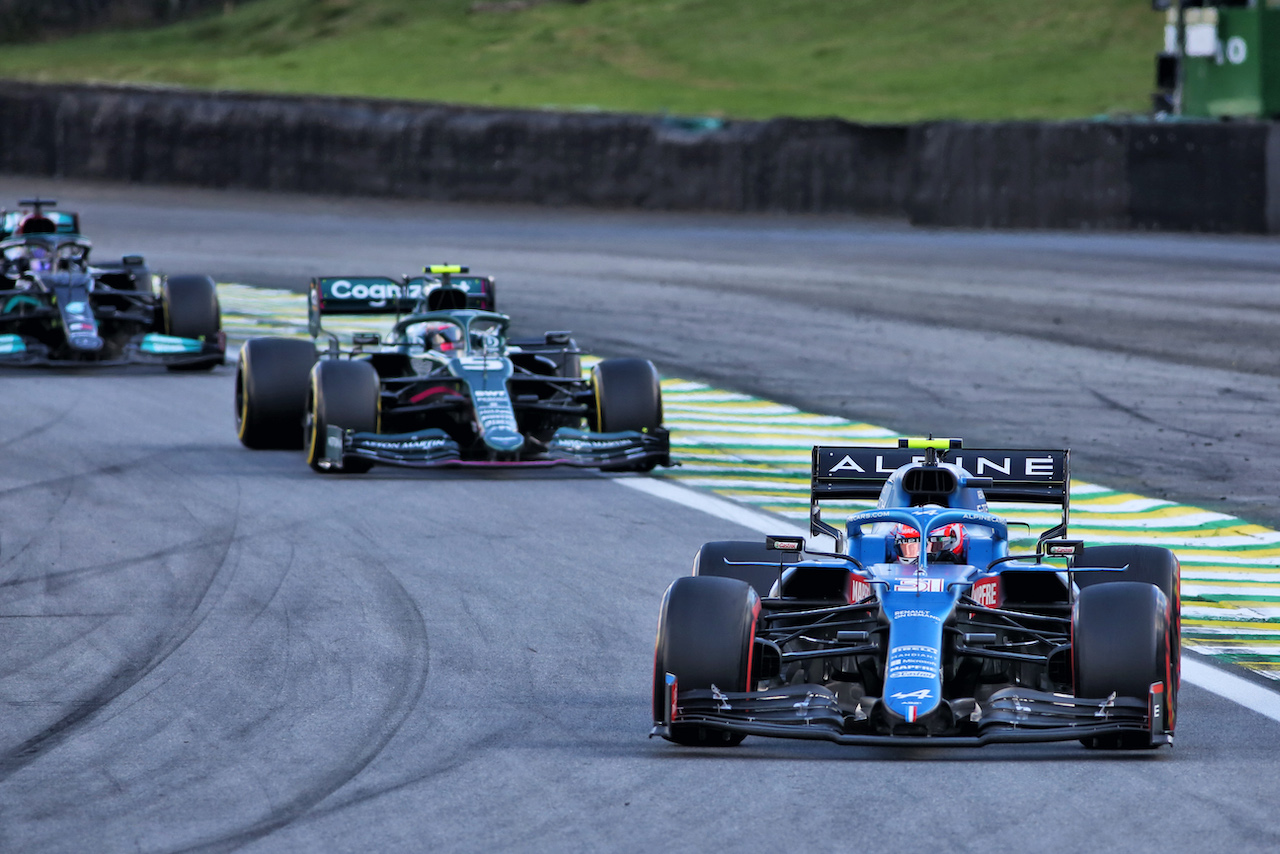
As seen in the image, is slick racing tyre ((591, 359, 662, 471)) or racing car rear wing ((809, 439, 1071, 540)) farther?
slick racing tyre ((591, 359, 662, 471))

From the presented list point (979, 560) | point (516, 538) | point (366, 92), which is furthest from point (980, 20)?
point (979, 560)

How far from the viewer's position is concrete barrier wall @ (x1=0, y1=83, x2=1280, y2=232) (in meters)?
29.9

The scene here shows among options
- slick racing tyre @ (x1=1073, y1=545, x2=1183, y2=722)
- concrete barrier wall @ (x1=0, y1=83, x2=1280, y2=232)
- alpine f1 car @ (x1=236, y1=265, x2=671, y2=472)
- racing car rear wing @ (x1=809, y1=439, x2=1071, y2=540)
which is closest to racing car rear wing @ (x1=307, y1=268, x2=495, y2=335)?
alpine f1 car @ (x1=236, y1=265, x2=671, y2=472)

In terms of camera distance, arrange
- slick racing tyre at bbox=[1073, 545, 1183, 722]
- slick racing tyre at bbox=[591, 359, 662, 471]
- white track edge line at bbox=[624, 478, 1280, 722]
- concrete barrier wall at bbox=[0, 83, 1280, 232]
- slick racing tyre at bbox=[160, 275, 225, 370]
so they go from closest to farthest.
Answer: slick racing tyre at bbox=[1073, 545, 1183, 722]
white track edge line at bbox=[624, 478, 1280, 722]
slick racing tyre at bbox=[591, 359, 662, 471]
slick racing tyre at bbox=[160, 275, 225, 370]
concrete barrier wall at bbox=[0, 83, 1280, 232]

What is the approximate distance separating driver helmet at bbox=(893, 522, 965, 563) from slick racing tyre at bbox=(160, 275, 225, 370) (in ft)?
41.4

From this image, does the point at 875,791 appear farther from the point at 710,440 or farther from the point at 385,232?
the point at 385,232

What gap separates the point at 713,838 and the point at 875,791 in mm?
760

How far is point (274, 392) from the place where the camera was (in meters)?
15.7

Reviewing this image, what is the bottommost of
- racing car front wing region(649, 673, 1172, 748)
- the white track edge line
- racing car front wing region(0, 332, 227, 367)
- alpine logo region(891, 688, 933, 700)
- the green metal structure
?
the white track edge line

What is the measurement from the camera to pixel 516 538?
490 inches

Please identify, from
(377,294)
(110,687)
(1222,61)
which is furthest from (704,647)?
(1222,61)

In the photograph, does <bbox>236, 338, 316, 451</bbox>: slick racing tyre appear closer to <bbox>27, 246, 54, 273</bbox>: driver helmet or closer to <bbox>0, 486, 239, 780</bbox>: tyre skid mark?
<bbox>0, 486, 239, 780</bbox>: tyre skid mark

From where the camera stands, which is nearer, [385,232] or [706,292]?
[706,292]

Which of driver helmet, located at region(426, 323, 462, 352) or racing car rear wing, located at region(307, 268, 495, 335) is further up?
racing car rear wing, located at region(307, 268, 495, 335)
